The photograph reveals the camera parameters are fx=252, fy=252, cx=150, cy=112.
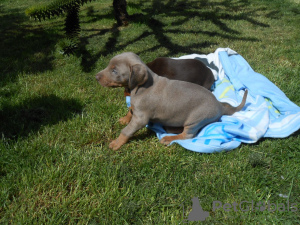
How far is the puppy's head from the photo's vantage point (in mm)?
Result: 3410

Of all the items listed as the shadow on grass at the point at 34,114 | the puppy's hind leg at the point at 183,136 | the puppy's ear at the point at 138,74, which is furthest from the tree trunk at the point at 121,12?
the puppy's hind leg at the point at 183,136

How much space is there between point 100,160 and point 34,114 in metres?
1.60

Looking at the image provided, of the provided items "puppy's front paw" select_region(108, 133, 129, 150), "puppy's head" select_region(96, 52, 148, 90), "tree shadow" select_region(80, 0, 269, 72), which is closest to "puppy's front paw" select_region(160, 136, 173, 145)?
"puppy's front paw" select_region(108, 133, 129, 150)

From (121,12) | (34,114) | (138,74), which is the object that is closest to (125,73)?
(138,74)

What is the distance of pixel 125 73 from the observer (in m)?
3.61

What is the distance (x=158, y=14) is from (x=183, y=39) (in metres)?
2.99

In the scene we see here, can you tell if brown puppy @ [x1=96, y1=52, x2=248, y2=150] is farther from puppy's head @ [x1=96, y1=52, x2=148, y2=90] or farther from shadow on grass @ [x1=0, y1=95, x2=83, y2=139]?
shadow on grass @ [x1=0, y1=95, x2=83, y2=139]

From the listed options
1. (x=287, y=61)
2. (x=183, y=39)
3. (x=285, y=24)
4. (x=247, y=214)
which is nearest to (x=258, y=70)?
(x=287, y=61)

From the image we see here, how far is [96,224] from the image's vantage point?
2521 millimetres

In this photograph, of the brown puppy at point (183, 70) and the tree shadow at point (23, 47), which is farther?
the tree shadow at point (23, 47)

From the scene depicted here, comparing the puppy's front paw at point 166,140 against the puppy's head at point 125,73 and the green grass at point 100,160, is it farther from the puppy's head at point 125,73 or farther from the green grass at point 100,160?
the puppy's head at point 125,73

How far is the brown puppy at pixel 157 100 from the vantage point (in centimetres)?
364

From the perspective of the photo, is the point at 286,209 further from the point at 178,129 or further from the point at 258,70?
the point at 258,70

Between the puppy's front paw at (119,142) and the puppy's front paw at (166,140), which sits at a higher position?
the puppy's front paw at (119,142)
